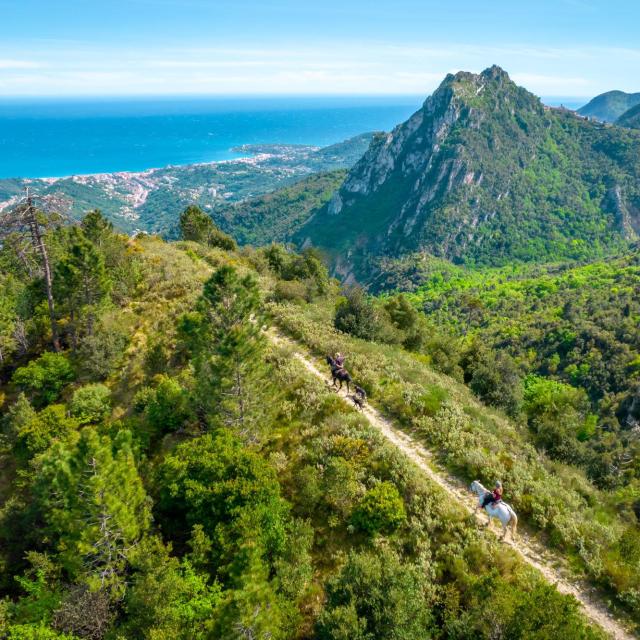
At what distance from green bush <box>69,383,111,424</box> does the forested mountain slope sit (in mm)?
99

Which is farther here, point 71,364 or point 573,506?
point 71,364

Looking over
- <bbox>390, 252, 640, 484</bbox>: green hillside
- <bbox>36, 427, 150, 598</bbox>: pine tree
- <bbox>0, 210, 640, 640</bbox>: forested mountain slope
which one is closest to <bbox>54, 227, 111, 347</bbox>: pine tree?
<bbox>0, 210, 640, 640</bbox>: forested mountain slope

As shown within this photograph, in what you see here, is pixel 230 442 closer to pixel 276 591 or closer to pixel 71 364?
pixel 276 591

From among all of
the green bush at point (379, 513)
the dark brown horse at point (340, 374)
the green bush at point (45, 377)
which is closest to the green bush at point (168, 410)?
the dark brown horse at point (340, 374)

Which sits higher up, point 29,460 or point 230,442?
point 230,442

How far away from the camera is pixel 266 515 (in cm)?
1552

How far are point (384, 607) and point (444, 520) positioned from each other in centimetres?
561

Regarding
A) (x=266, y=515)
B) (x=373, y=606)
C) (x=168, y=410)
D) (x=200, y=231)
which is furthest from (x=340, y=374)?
(x=200, y=231)

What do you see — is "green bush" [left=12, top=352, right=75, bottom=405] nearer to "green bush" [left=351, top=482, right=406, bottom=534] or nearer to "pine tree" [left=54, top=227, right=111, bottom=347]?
"pine tree" [left=54, top=227, right=111, bottom=347]

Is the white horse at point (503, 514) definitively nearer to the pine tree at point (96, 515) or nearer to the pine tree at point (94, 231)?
the pine tree at point (96, 515)

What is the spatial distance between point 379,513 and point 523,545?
557 centimetres

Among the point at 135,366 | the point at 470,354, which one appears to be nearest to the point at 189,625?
the point at 135,366

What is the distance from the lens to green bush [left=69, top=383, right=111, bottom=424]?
25.8 metres

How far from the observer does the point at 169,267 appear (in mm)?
43844
